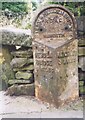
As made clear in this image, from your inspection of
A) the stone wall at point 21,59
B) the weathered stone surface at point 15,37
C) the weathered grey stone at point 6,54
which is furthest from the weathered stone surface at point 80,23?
the weathered grey stone at point 6,54

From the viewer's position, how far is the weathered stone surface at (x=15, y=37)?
300 cm

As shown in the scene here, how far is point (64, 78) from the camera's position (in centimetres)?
274

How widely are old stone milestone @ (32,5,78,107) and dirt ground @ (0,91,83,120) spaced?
0.08 m

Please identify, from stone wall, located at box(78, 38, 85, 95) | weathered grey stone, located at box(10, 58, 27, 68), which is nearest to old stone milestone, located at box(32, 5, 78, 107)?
stone wall, located at box(78, 38, 85, 95)

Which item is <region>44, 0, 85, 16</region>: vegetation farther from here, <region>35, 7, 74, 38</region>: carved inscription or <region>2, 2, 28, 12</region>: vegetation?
<region>2, 2, 28, 12</region>: vegetation

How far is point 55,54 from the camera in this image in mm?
2660

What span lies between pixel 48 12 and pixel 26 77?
31.8 inches

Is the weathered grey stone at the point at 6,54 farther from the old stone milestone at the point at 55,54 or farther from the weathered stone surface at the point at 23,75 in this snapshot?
the old stone milestone at the point at 55,54

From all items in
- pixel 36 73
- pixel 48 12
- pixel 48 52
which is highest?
pixel 48 12

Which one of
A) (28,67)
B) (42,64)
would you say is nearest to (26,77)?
(28,67)

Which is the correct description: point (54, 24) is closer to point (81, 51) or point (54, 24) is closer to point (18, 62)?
point (81, 51)

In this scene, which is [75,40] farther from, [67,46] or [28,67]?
[28,67]

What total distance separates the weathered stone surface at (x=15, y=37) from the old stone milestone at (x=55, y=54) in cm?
19

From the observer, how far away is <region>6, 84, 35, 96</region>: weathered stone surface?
3008mm
